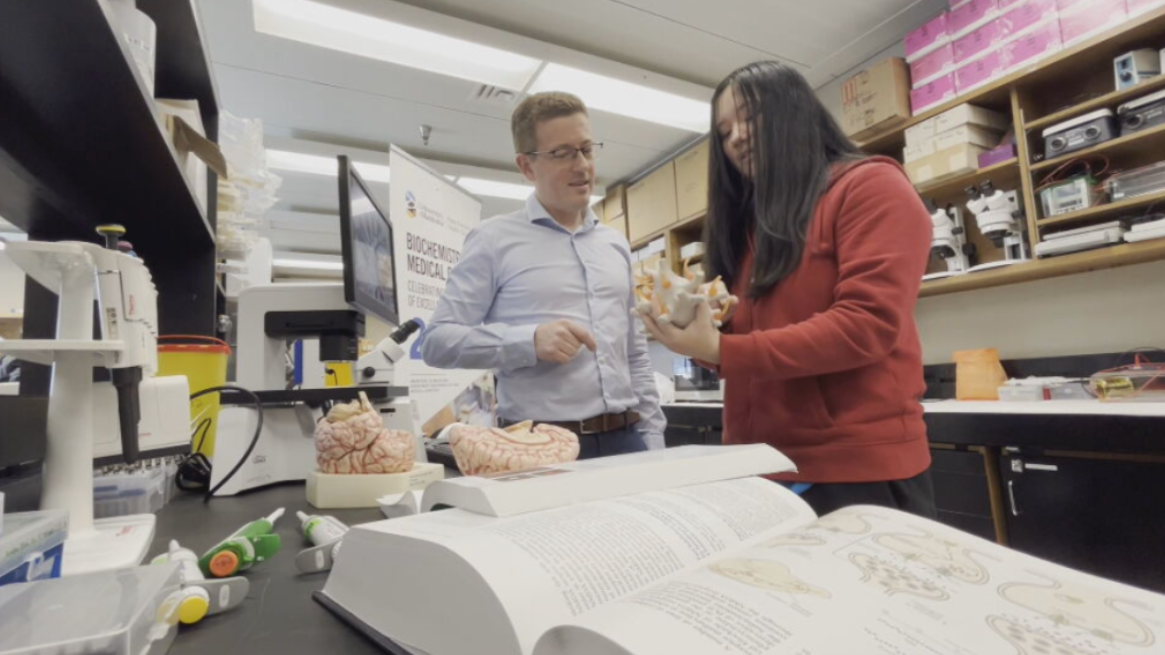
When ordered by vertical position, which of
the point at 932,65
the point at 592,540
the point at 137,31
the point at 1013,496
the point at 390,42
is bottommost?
the point at 1013,496

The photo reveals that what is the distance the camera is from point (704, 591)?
0.95ft

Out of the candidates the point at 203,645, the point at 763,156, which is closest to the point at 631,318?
the point at 763,156

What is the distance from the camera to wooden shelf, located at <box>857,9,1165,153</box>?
186 centimetres

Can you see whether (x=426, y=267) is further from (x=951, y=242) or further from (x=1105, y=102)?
(x=1105, y=102)

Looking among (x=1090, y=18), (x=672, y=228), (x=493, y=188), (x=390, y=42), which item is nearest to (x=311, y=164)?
(x=493, y=188)

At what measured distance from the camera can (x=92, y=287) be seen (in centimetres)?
60

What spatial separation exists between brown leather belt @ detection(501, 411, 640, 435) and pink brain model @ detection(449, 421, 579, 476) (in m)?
0.56

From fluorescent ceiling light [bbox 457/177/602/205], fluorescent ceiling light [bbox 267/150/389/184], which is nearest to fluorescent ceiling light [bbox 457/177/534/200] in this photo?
fluorescent ceiling light [bbox 457/177/602/205]

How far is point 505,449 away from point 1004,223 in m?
2.44

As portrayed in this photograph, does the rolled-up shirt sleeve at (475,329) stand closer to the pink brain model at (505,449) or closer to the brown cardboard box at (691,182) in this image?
the pink brain model at (505,449)

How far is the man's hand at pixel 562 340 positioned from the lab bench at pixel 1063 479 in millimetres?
1462

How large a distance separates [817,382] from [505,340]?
0.60m

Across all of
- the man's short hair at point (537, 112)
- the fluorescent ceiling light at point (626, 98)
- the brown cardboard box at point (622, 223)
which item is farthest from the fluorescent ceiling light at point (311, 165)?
the man's short hair at point (537, 112)

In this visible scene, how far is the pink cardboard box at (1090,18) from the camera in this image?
75.4 inches
